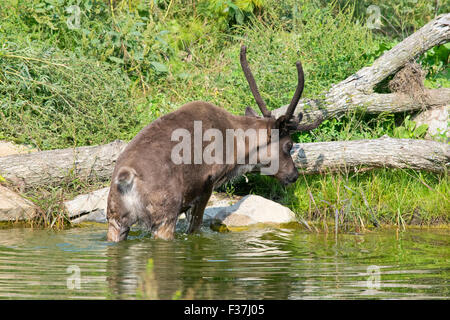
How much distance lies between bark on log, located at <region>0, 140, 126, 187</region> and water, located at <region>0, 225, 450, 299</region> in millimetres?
947

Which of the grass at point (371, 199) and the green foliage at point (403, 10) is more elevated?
the green foliage at point (403, 10)

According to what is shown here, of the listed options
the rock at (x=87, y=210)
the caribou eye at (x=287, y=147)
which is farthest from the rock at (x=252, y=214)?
the rock at (x=87, y=210)

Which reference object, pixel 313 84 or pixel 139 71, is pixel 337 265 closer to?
pixel 313 84

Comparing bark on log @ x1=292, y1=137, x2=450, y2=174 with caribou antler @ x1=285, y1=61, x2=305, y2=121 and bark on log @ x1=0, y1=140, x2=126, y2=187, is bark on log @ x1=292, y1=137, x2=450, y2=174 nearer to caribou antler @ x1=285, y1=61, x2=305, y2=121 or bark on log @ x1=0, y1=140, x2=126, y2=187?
caribou antler @ x1=285, y1=61, x2=305, y2=121

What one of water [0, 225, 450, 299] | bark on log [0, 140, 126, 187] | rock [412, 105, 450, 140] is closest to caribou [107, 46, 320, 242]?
water [0, 225, 450, 299]

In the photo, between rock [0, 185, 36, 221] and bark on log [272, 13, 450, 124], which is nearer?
rock [0, 185, 36, 221]

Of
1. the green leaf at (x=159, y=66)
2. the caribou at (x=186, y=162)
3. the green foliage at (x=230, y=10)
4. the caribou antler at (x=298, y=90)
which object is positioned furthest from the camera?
the green foliage at (x=230, y=10)

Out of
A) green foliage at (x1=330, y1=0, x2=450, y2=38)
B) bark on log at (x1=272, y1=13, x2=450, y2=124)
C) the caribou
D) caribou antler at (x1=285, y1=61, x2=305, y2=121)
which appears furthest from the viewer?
green foliage at (x1=330, y1=0, x2=450, y2=38)

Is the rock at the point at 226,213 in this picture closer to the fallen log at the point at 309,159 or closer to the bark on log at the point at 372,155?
the fallen log at the point at 309,159

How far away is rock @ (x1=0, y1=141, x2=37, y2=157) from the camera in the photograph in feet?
33.0

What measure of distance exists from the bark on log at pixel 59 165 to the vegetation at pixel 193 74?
0.22m

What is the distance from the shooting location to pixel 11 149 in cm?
1012

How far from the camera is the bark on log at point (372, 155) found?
9195mm
